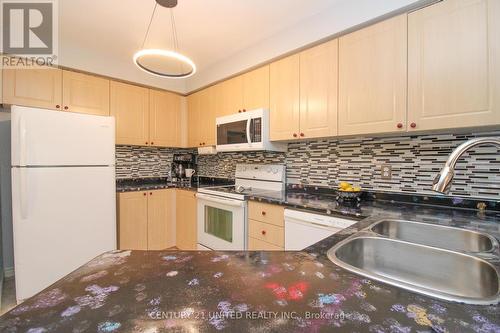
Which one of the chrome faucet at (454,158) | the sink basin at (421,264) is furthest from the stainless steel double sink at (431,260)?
the chrome faucet at (454,158)

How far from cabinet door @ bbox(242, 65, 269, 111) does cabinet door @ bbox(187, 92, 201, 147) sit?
93 centimetres

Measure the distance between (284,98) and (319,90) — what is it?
36 centimetres

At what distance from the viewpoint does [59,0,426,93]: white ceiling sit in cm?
177

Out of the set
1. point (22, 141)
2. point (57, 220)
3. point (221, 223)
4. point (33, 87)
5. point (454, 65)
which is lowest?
point (221, 223)

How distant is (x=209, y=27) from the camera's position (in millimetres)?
2096

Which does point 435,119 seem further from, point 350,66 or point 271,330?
point 271,330

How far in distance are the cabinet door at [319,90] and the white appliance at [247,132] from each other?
15.6 inches

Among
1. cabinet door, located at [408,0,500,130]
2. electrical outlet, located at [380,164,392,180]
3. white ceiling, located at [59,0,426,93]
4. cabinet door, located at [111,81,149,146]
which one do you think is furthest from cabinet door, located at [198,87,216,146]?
cabinet door, located at [408,0,500,130]

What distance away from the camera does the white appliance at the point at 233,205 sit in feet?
7.12

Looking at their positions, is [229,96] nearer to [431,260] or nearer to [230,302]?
[431,260]

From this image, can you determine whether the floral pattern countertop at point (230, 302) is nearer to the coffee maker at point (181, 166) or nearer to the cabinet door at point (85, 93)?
the cabinet door at point (85, 93)

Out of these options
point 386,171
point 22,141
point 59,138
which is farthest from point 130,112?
point 386,171

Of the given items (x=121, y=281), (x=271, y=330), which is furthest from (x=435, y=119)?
(x=121, y=281)

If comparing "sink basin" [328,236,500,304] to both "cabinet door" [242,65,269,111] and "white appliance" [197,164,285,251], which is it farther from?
"cabinet door" [242,65,269,111]
